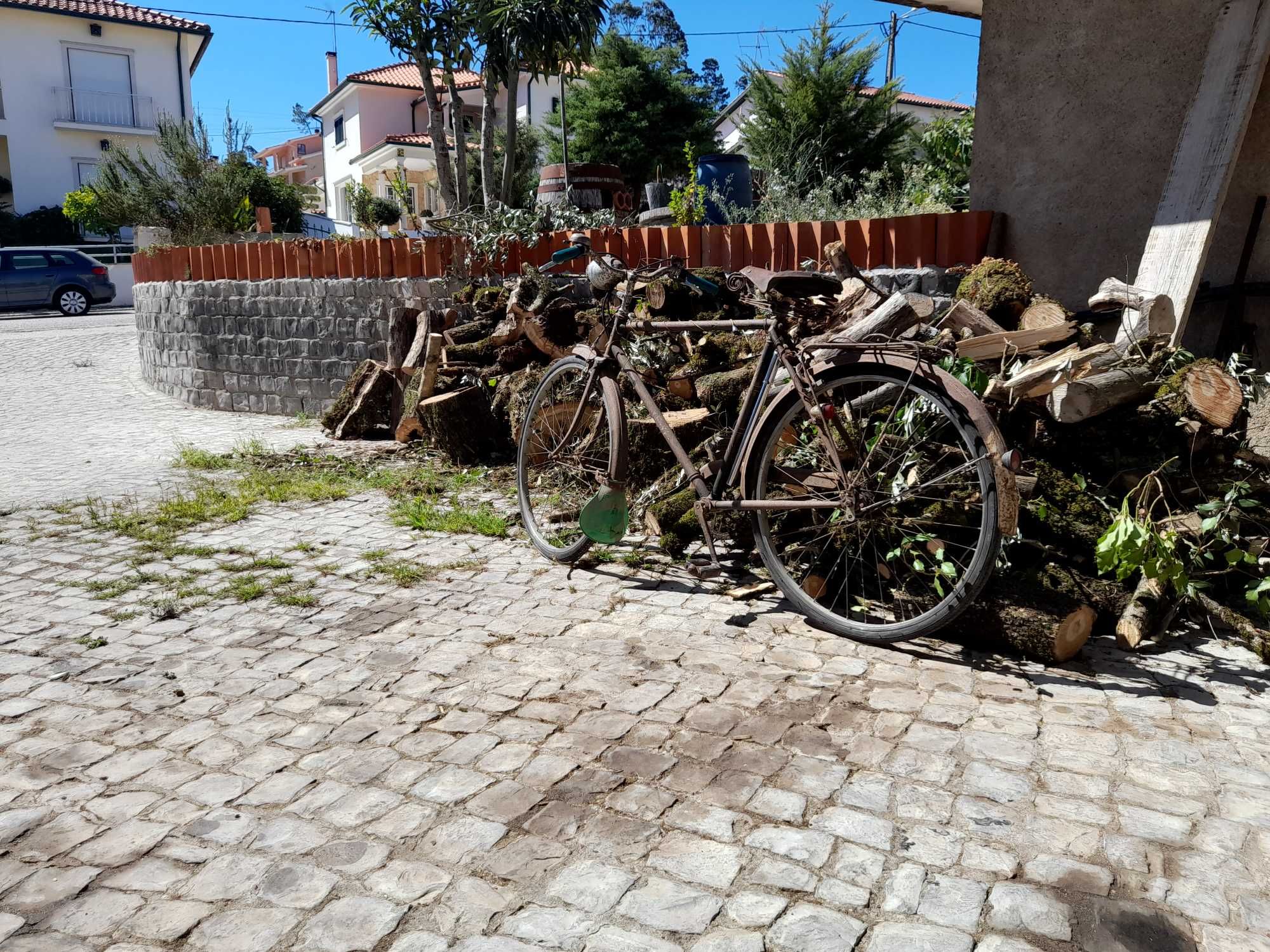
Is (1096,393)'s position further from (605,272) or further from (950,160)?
(950,160)

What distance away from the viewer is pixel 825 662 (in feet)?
10.6

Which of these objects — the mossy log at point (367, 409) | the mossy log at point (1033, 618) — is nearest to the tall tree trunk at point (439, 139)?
the mossy log at point (367, 409)

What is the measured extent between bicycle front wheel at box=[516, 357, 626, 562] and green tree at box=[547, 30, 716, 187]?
2452cm

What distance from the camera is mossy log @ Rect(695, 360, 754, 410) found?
15.0ft

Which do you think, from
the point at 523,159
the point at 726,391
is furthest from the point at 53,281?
the point at 726,391

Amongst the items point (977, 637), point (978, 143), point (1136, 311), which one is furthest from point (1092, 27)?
point (977, 637)

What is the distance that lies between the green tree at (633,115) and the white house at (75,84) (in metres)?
16.5

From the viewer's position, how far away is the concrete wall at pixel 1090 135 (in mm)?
5219

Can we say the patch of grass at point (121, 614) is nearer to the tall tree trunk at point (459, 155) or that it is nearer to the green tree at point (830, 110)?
the tall tree trunk at point (459, 155)

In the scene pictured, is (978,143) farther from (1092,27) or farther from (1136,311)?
(1136,311)

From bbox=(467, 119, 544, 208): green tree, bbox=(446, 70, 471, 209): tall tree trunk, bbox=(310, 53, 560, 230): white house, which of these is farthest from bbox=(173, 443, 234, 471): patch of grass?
bbox=(310, 53, 560, 230): white house

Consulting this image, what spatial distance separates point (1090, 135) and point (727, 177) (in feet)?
14.3

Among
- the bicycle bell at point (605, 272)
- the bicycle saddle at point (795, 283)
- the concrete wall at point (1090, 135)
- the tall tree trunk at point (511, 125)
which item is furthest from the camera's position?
the tall tree trunk at point (511, 125)

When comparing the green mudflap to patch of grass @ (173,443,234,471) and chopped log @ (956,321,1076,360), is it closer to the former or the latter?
chopped log @ (956,321,1076,360)
